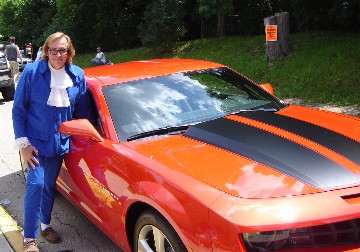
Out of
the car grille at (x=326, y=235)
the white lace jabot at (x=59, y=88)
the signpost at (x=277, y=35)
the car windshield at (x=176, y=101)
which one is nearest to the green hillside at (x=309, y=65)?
the signpost at (x=277, y=35)

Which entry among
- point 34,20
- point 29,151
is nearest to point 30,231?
point 29,151

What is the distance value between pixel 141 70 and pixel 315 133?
68.1 inches

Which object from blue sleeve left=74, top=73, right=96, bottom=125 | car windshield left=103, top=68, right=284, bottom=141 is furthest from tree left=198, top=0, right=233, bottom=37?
blue sleeve left=74, top=73, right=96, bottom=125

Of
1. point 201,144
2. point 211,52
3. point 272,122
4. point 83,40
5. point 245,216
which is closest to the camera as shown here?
point 245,216

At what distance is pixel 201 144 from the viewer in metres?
2.97

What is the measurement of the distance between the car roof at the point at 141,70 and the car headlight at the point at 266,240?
6.79ft

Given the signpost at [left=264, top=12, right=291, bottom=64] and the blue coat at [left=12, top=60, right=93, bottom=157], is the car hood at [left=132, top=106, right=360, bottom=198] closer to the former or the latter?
the blue coat at [left=12, top=60, right=93, bottom=157]

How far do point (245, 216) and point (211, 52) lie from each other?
1501cm

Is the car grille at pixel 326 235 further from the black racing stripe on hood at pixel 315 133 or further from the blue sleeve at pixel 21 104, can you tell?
the blue sleeve at pixel 21 104

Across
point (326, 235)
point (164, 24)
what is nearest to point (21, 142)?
point (326, 235)

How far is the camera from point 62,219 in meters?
4.47

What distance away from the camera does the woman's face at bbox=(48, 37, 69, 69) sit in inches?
138

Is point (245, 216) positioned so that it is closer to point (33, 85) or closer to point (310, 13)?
point (33, 85)

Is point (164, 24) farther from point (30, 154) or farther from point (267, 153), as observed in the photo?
point (267, 153)
